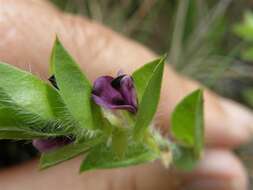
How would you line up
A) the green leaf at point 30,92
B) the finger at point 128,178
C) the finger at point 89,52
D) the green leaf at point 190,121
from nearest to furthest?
the green leaf at point 30,92 → the green leaf at point 190,121 → the finger at point 89,52 → the finger at point 128,178

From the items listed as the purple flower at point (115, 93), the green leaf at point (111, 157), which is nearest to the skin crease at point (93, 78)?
the green leaf at point (111, 157)

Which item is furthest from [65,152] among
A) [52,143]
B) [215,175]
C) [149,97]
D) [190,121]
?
[215,175]

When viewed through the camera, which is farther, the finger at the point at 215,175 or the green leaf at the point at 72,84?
the finger at the point at 215,175

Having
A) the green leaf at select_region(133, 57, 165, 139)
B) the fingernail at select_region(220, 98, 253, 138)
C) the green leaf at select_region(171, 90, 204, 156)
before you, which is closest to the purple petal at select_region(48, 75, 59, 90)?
the green leaf at select_region(133, 57, 165, 139)

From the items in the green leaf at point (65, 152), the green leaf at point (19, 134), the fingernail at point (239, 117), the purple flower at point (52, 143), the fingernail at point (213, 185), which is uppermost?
the green leaf at point (19, 134)

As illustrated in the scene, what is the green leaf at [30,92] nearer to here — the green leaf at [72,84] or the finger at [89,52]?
the green leaf at [72,84]

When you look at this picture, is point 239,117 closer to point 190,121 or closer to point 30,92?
point 190,121

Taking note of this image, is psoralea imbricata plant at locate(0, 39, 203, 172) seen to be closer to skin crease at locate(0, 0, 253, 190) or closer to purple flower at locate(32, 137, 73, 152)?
purple flower at locate(32, 137, 73, 152)
